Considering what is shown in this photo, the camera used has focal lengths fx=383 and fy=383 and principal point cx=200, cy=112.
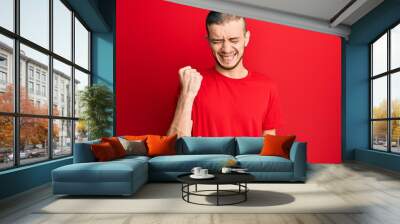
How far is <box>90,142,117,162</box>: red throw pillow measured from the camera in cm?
552

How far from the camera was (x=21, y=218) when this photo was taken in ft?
12.2

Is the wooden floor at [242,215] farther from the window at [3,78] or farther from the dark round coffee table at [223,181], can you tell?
A: the window at [3,78]

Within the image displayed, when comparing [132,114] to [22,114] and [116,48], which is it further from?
[22,114]

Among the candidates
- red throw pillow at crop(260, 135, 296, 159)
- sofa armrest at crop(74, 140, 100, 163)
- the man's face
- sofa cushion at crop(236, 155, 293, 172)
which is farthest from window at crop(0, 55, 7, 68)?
the man's face

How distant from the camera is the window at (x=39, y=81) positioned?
15.9 ft

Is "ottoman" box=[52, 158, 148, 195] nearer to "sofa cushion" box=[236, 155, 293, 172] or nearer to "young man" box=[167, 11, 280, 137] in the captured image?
"sofa cushion" box=[236, 155, 293, 172]

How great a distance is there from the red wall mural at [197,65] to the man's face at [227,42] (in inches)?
6.9

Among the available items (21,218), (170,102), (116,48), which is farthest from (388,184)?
(116,48)

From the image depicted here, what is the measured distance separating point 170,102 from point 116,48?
5.46ft

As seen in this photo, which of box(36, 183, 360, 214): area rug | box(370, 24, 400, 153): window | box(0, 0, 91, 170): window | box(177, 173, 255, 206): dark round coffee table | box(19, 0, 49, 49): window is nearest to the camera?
box(36, 183, 360, 214): area rug

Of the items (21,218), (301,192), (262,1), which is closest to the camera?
(21,218)

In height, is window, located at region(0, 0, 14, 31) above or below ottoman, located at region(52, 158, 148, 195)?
above

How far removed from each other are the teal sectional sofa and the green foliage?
60.4 inches

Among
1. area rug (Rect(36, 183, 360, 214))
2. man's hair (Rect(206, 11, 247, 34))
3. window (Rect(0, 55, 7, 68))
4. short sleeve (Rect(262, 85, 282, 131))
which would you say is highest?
man's hair (Rect(206, 11, 247, 34))
